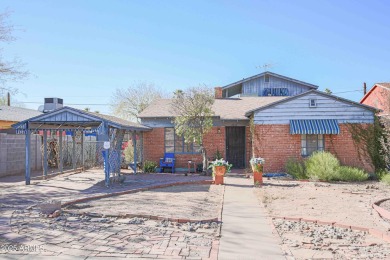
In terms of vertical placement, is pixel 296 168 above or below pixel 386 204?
above

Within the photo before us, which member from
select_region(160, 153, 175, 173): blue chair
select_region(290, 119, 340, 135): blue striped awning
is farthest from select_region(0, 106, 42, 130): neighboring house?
select_region(290, 119, 340, 135): blue striped awning

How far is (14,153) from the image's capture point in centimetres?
1786

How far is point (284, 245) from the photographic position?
603cm

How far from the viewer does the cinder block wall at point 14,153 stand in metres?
16.9

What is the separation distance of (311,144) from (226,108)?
5.72 m

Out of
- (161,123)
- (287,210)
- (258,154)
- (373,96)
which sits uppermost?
(373,96)

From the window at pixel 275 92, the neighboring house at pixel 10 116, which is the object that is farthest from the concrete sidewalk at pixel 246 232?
the window at pixel 275 92

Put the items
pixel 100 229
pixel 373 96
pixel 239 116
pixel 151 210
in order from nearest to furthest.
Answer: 1. pixel 100 229
2. pixel 151 210
3. pixel 239 116
4. pixel 373 96

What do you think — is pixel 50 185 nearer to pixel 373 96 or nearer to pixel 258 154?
pixel 258 154

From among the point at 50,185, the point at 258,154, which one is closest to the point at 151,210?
the point at 50,185

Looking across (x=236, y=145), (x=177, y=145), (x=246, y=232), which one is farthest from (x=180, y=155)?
(x=246, y=232)

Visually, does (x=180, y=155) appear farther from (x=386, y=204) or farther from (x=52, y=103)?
(x=52, y=103)

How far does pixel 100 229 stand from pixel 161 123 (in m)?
12.7

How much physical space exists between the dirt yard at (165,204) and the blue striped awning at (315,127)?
595cm
